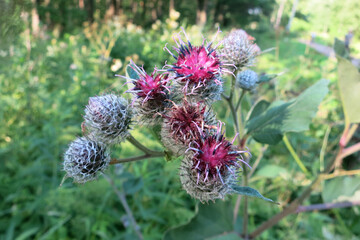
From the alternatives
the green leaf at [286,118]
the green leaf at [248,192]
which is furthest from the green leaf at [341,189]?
the green leaf at [248,192]

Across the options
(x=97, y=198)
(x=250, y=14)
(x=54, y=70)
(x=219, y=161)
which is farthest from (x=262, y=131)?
(x=250, y=14)

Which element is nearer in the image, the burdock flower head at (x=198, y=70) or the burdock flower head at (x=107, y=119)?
the burdock flower head at (x=198, y=70)

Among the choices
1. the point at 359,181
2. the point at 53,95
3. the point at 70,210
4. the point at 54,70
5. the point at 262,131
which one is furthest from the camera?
the point at 54,70

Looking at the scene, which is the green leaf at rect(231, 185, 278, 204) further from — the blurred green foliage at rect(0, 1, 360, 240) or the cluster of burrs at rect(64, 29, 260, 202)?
the blurred green foliage at rect(0, 1, 360, 240)

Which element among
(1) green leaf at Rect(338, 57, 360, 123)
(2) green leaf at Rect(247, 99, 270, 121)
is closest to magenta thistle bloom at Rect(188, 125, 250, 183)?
(2) green leaf at Rect(247, 99, 270, 121)

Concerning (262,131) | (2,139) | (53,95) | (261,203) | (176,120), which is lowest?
(261,203)

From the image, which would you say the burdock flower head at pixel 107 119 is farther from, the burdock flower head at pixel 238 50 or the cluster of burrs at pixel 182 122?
the burdock flower head at pixel 238 50

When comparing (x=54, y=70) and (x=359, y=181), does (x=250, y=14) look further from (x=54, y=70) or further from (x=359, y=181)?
(x=359, y=181)
